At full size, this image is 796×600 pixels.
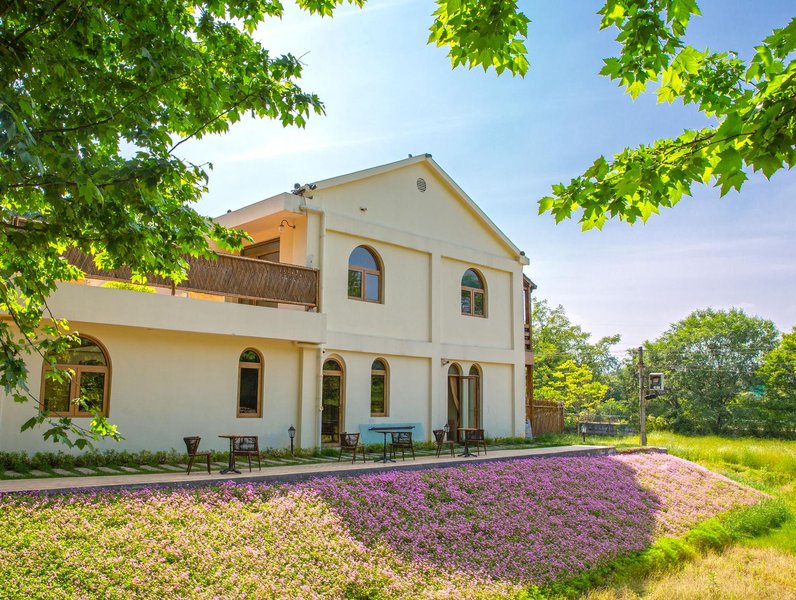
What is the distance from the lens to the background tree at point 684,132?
353 cm

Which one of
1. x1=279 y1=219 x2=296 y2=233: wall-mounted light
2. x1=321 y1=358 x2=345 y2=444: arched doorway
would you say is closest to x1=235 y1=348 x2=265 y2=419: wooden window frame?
x1=321 y1=358 x2=345 y2=444: arched doorway

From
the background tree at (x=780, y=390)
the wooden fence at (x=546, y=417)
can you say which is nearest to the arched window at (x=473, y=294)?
the wooden fence at (x=546, y=417)

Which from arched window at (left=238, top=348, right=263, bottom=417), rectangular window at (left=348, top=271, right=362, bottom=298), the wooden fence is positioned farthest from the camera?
the wooden fence

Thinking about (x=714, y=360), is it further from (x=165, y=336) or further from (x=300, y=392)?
(x=165, y=336)

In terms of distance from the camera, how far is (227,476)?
11133 millimetres

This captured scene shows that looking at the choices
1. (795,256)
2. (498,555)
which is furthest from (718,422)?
(498,555)

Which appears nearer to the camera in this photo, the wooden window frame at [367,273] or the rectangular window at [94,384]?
the rectangular window at [94,384]

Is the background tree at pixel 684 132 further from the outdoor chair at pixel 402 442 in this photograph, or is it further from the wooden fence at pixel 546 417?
the wooden fence at pixel 546 417

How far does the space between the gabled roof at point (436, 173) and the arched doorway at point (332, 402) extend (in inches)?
170

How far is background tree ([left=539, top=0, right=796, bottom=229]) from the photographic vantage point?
3.53 meters

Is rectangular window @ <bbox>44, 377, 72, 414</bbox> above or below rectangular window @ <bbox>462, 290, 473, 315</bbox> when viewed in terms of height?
below

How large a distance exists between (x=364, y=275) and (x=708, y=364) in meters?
42.1

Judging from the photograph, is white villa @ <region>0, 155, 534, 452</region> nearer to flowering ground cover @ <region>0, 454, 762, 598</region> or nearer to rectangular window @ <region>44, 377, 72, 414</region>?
rectangular window @ <region>44, 377, 72, 414</region>

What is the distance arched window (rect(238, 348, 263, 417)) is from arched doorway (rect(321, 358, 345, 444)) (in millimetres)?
1715
